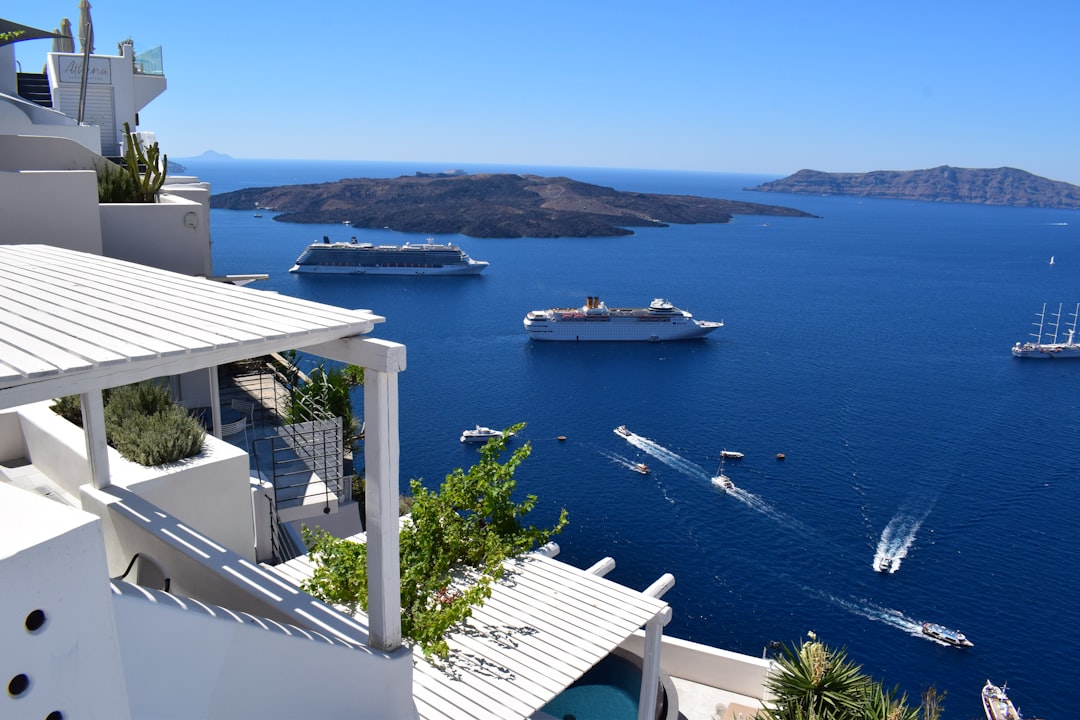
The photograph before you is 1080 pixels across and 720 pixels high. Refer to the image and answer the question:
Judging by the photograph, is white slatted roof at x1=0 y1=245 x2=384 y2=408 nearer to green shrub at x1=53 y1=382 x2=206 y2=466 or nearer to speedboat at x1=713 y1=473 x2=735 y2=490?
green shrub at x1=53 y1=382 x2=206 y2=466

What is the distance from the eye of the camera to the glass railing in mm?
17730

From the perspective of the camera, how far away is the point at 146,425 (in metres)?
5.16

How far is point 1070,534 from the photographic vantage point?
76.1 feet

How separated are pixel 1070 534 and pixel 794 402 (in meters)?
12.2

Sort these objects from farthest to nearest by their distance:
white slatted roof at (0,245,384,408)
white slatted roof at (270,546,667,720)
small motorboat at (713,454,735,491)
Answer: small motorboat at (713,454,735,491), white slatted roof at (270,546,667,720), white slatted roof at (0,245,384,408)

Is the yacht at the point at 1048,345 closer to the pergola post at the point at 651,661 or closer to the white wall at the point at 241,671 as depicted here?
the pergola post at the point at 651,661

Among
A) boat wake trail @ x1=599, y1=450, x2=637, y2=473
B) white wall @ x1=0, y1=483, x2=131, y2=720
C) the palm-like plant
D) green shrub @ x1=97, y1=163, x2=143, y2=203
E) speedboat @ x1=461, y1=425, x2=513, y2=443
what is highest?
green shrub @ x1=97, y1=163, x2=143, y2=203

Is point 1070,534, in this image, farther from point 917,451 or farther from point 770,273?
point 770,273

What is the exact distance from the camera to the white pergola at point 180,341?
242 centimetres

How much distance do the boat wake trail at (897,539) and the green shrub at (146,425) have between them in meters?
19.9

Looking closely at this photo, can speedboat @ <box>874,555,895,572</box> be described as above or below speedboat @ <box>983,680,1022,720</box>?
above

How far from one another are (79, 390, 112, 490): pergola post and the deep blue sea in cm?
1558

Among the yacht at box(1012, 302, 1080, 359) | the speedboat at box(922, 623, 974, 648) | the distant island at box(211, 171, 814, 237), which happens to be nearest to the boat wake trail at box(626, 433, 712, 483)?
the speedboat at box(922, 623, 974, 648)

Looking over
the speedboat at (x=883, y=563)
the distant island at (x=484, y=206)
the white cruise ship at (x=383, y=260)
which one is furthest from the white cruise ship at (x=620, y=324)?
the distant island at (x=484, y=206)
